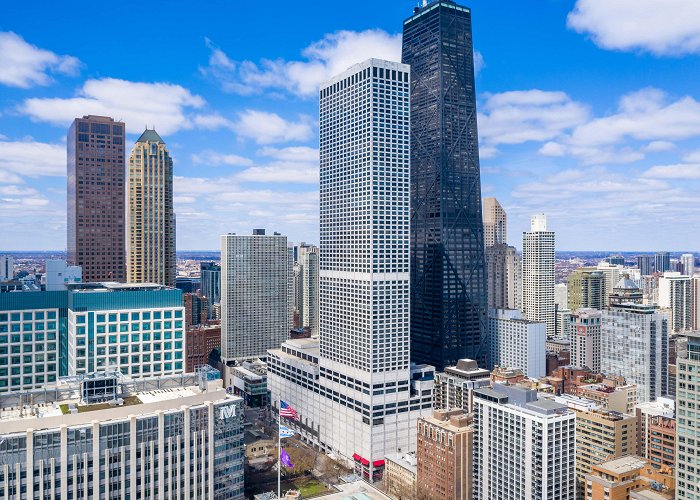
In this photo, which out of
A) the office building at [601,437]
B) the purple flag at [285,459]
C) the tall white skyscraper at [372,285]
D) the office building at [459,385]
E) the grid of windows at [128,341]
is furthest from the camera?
the office building at [459,385]

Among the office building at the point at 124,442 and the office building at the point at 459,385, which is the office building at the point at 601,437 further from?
the office building at the point at 124,442

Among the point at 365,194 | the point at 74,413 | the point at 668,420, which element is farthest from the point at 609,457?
the point at 74,413

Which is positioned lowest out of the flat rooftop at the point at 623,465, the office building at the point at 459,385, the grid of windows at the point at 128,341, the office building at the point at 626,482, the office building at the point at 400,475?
the office building at the point at 400,475

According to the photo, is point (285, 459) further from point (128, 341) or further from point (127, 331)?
point (127, 331)

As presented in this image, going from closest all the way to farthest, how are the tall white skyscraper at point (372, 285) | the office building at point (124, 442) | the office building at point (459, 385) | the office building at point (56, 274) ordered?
the office building at point (124, 442) → the office building at point (56, 274) → the tall white skyscraper at point (372, 285) → the office building at point (459, 385)

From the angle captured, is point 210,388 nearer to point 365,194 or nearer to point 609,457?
point 365,194

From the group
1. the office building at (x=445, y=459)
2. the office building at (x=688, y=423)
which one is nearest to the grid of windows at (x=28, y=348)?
the office building at (x=445, y=459)
